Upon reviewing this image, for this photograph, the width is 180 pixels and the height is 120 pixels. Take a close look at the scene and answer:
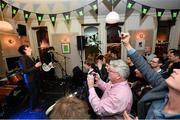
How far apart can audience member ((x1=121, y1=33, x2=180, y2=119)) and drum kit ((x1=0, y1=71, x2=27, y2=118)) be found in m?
2.90

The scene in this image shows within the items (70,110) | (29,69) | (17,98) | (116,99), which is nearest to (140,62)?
(116,99)

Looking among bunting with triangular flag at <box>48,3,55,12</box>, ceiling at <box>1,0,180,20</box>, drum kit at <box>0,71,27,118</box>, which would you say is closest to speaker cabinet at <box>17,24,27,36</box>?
ceiling at <box>1,0,180,20</box>

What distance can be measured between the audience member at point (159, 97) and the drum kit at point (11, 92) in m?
2.90

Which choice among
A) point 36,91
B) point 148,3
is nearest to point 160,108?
point 36,91

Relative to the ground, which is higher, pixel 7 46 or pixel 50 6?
pixel 50 6

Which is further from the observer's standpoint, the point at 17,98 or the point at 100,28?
the point at 100,28

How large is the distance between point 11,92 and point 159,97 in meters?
3.13

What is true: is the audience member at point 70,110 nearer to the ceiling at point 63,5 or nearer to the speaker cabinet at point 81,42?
the ceiling at point 63,5

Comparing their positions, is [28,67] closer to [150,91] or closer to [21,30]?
[150,91]

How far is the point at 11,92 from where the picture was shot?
10.1 feet

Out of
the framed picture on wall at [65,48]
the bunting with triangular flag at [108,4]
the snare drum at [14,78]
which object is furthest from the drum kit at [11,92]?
the bunting with triangular flag at [108,4]

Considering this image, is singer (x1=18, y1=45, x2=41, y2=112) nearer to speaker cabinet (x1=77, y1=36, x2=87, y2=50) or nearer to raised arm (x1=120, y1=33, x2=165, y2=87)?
raised arm (x1=120, y1=33, x2=165, y2=87)

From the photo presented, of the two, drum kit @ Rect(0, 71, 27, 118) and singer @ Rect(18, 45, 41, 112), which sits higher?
singer @ Rect(18, 45, 41, 112)

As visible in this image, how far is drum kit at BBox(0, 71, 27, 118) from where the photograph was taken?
290cm
